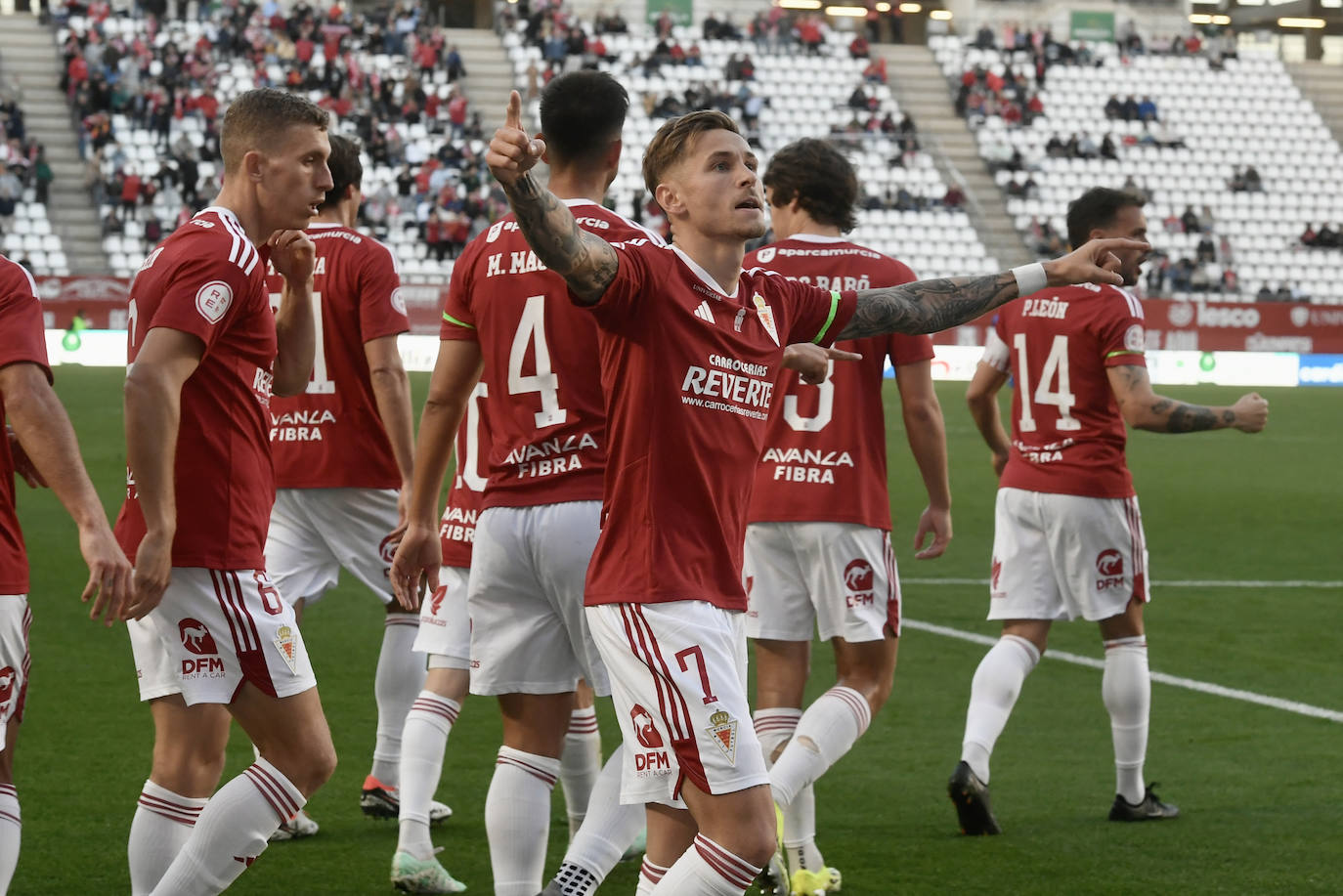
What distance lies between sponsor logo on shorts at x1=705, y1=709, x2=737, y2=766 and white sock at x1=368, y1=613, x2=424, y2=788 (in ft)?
8.95

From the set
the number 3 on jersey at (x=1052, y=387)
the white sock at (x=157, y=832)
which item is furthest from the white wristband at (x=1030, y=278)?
the white sock at (x=157, y=832)

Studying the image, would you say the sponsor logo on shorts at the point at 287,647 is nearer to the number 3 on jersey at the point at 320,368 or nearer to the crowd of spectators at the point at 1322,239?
the number 3 on jersey at the point at 320,368

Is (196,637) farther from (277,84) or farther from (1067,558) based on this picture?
(277,84)

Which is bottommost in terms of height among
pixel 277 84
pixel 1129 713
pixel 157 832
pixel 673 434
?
pixel 277 84

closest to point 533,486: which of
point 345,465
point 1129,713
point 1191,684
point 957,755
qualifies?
point 345,465

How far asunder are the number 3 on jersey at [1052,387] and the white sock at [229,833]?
3.34 m

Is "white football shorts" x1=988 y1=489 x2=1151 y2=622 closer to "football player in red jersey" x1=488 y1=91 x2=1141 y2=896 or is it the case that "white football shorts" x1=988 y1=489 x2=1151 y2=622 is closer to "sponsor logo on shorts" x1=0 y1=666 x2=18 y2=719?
"football player in red jersey" x1=488 y1=91 x2=1141 y2=896

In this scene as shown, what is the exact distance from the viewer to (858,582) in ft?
17.5

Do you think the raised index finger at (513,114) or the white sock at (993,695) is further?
the white sock at (993,695)

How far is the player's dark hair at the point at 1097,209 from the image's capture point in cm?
612

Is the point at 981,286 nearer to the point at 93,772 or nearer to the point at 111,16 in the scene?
the point at 93,772

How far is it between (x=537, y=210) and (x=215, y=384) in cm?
116

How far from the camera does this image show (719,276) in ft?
12.1

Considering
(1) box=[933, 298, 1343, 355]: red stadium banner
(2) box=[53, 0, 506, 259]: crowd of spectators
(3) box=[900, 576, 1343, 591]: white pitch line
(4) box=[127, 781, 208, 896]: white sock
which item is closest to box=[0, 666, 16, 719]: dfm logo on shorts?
(4) box=[127, 781, 208, 896]: white sock
